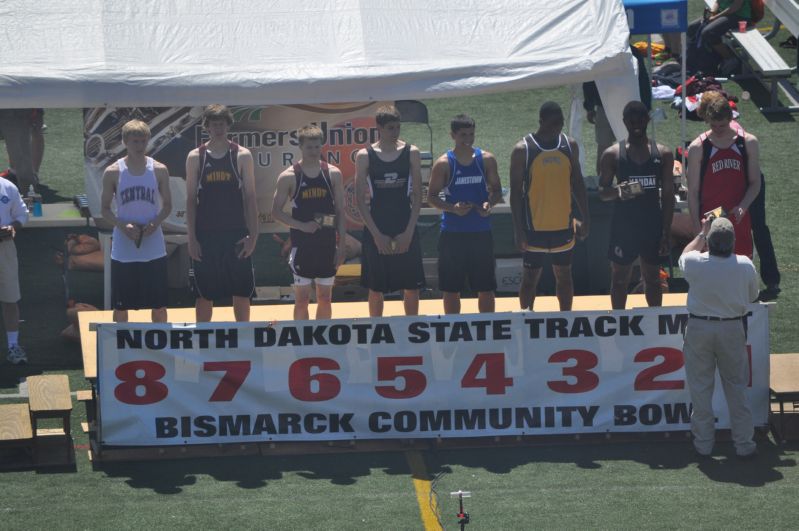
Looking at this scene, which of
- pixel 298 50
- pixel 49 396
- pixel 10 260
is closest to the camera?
pixel 49 396

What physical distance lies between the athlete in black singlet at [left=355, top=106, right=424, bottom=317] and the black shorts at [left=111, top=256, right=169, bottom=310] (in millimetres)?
1435

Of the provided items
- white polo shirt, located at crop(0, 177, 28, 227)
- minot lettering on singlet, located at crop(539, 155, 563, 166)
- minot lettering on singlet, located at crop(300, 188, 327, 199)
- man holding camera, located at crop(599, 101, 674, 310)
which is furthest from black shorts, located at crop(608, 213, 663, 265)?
white polo shirt, located at crop(0, 177, 28, 227)

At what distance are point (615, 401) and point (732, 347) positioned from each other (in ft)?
2.96

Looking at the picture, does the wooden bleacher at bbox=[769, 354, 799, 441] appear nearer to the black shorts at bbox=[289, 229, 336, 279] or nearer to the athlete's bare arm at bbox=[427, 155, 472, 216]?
the athlete's bare arm at bbox=[427, 155, 472, 216]

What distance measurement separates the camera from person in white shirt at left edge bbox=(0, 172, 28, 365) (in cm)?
1020

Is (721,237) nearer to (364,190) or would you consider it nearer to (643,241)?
(643,241)

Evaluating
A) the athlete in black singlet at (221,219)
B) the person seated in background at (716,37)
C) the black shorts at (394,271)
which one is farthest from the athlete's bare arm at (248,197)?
the person seated in background at (716,37)

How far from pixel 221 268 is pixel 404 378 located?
1723 millimetres

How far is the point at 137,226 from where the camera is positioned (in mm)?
9484

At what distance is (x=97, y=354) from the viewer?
27.8ft

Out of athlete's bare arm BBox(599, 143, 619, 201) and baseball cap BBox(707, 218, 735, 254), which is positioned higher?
athlete's bare arm BBox(599, 143, 619, 201)

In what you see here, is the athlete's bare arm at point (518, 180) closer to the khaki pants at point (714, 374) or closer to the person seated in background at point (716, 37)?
the khaki pants at point (714, 374)

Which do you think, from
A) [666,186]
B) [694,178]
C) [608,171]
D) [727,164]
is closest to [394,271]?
[608,171]

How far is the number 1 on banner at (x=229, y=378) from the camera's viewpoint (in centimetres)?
857
